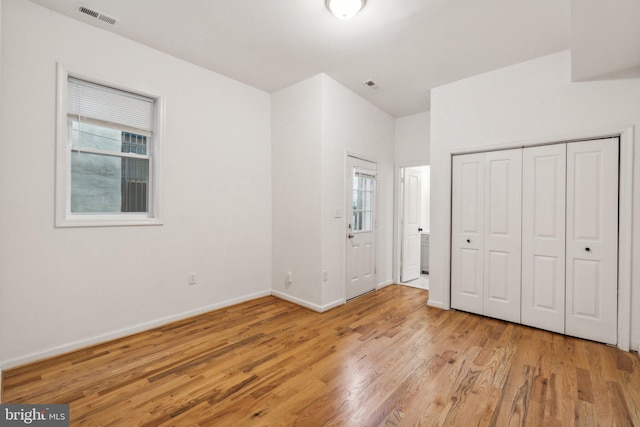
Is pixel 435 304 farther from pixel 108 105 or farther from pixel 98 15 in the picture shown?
pixel 98 15

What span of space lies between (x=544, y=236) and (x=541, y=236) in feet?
0.09

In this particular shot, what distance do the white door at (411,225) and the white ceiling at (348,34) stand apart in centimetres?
199

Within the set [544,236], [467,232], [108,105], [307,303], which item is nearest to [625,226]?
[544,236]

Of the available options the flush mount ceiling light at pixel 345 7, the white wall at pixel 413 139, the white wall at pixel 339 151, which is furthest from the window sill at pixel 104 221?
the white wall at pixel 413 139

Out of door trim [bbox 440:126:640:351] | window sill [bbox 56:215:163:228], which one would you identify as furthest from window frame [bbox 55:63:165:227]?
door trim [bbox 440:126:640:351]

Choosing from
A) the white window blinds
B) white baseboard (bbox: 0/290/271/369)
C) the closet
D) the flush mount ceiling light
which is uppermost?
the flush mount ceiling light

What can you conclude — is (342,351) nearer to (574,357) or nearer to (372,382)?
(372,382)

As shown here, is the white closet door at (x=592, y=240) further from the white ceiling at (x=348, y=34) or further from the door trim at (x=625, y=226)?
the white ceiling at (x=348, y=34)

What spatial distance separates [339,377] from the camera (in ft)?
7.34

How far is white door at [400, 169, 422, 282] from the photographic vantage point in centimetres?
518

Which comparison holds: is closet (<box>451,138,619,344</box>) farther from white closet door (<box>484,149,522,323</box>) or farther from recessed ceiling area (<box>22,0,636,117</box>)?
recessed ceiling area (<box>22,0,636,117</box>)

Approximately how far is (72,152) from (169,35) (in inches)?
58.8

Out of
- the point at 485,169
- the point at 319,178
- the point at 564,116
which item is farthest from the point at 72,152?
the point at 564,116

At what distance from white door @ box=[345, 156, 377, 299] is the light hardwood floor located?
3.65 ft
